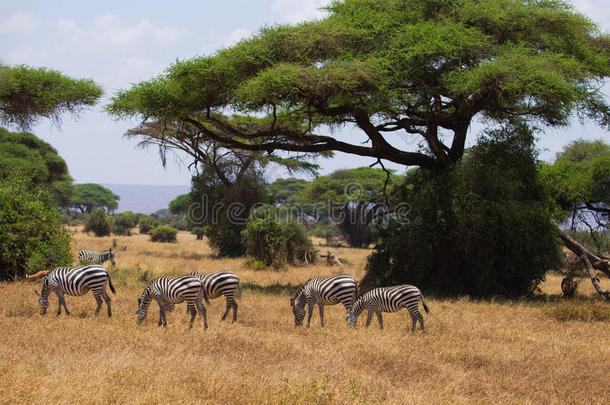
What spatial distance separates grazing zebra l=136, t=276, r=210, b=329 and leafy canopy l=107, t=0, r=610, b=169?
6654mm

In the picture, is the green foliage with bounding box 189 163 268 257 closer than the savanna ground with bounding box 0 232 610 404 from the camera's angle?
No

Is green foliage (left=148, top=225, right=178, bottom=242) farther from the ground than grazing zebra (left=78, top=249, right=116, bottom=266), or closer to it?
farther from the ground

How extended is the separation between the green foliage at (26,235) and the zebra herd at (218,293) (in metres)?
5.63

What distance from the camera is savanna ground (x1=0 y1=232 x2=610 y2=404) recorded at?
20.6ft

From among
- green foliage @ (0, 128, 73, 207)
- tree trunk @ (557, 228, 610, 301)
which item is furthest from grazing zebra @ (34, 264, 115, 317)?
green foliage @ (0, 128, 73, 207)

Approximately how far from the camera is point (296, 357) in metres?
8.16

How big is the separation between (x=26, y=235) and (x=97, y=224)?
30699 mm

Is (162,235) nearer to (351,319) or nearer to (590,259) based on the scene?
(590,259)

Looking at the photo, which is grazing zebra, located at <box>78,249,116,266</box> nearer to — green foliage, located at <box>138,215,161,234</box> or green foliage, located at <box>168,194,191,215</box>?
green foliage, located at <box>168,194,191,215</box>

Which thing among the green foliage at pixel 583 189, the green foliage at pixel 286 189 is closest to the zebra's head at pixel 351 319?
the green foliage at pixel 583 189

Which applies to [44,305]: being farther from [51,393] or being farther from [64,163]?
[64,163]

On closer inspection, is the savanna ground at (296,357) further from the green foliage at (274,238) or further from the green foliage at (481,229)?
the green foliage at (274,238)

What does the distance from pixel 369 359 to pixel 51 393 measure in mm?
4392

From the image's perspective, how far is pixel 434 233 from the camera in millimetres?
16703
